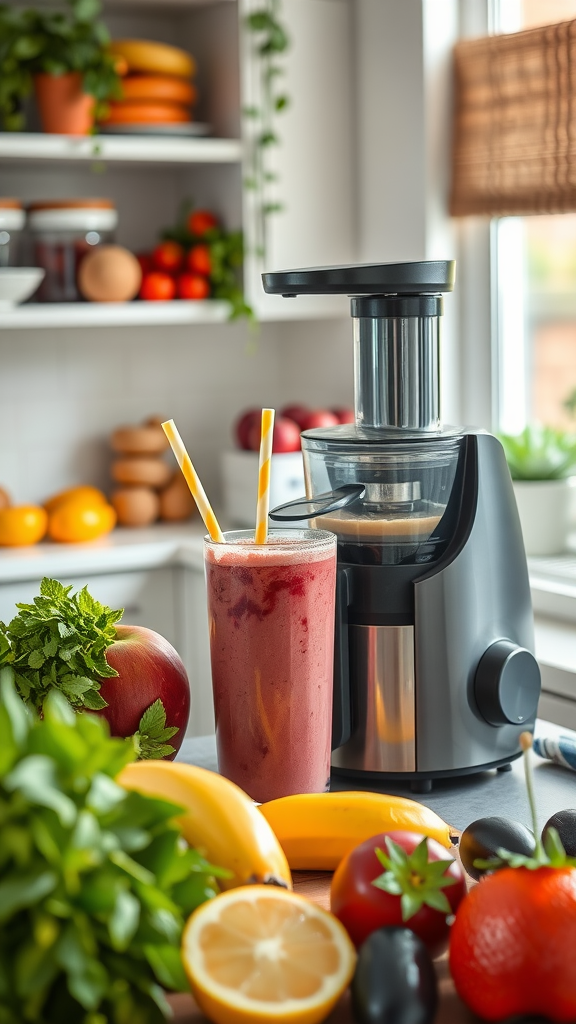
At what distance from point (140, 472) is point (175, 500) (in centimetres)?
10

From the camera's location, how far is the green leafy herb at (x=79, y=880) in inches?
20.1

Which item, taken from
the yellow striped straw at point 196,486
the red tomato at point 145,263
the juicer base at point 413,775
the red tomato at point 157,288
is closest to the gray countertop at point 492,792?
the juicer base at point 413,775

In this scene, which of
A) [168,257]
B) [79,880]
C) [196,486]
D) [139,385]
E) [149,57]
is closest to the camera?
[79,880]

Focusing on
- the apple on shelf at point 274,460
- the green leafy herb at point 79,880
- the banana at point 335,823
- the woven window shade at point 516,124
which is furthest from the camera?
the apple on shelf at point 274,460

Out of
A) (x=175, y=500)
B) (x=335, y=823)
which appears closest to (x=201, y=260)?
(x=175, y=500)

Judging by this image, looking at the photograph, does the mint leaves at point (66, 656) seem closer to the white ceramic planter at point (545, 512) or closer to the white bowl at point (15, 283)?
the white ceramic planter at point (545, 512)

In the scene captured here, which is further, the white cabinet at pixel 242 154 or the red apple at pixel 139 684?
the white cabinet at pixel 242 154

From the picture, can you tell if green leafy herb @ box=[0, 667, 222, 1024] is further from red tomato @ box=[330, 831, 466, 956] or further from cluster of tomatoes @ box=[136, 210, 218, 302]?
cluster of tomatoes @ box=[136, 210, 218, 302]

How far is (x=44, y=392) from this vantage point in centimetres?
263

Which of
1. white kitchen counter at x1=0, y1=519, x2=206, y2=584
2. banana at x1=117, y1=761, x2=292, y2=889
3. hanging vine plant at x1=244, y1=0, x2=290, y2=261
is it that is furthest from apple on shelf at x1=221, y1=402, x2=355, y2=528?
banana at x1=117, y1=761, x2=292, y2=889

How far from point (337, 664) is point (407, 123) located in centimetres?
162

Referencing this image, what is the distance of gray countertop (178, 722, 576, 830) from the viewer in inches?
37.8

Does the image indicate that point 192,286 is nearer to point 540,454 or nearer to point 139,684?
point 540,454

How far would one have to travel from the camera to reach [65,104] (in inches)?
88.4
